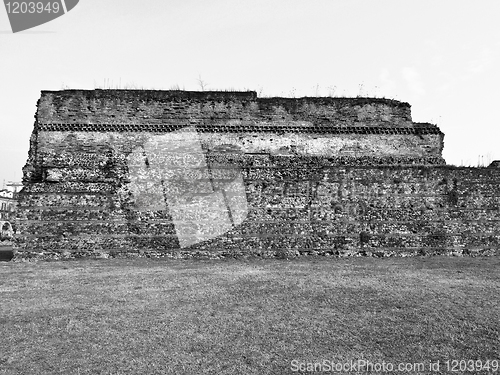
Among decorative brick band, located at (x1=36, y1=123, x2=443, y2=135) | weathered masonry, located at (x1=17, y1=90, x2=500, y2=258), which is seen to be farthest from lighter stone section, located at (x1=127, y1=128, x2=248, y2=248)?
decorative brick band, located at (x1=36, y1=123, x2=443, y2=135)

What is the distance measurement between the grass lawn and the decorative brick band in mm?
6420

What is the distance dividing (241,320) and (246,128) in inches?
387

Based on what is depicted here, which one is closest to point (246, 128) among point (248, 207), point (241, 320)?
point (248, 207)

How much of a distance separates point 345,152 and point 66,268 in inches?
392

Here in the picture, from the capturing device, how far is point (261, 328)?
16.2 feet

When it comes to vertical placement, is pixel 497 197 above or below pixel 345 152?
below

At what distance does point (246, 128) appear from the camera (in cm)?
1428

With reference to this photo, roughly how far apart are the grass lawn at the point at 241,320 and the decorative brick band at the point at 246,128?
21.1ft

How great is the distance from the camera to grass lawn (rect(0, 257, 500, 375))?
161 inches

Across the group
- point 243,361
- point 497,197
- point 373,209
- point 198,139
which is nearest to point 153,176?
point 198,139

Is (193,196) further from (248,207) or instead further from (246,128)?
(246,128)

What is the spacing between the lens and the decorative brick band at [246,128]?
45.5 ft

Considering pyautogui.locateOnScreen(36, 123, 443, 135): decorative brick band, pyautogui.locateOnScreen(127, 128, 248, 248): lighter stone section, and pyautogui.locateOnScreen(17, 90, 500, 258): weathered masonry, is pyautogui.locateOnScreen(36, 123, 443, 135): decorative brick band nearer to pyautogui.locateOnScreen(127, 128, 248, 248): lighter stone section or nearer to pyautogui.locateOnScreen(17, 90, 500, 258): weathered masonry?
pyautogui.locateOnScreen(17, 90, 500, 258): weathered masonry

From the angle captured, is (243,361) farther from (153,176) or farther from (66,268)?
(153,176)
